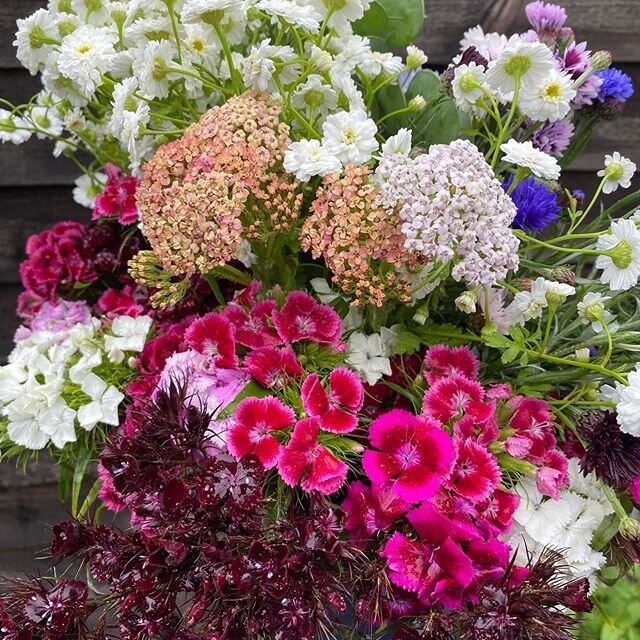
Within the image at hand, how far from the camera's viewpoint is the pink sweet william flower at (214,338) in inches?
27.4

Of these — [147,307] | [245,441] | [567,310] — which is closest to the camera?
[245,441]

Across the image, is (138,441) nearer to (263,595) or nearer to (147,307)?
(263,595)

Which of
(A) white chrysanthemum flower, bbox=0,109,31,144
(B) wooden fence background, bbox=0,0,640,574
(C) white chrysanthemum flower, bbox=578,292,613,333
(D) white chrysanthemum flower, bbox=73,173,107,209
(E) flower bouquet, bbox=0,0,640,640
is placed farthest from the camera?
(B) wooden fence background, bbox=0,0,640,574

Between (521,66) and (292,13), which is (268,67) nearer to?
(292,13)

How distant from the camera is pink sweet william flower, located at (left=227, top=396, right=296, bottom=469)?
2.05 feet

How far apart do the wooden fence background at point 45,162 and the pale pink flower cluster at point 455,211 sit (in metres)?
0.72

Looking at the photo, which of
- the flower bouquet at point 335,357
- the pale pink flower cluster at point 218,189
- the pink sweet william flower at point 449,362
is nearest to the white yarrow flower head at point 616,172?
the flower bouquet at point 335,357

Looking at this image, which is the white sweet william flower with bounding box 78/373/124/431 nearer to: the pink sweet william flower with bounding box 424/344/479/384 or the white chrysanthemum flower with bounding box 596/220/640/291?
the pink sweet william flower with bounding box 424/344/479/384

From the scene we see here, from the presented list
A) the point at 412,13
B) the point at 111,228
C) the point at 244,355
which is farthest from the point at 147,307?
the point at 412,13

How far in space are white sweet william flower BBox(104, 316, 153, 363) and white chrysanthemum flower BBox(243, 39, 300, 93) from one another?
0.31 meters

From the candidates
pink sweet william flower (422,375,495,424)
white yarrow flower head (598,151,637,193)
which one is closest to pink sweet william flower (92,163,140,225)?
pink sweet william flower (422,375,495,424)

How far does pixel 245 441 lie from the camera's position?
0.63 m

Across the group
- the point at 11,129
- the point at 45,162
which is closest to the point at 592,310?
the point at 11,129

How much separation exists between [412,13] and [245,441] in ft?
1.87
